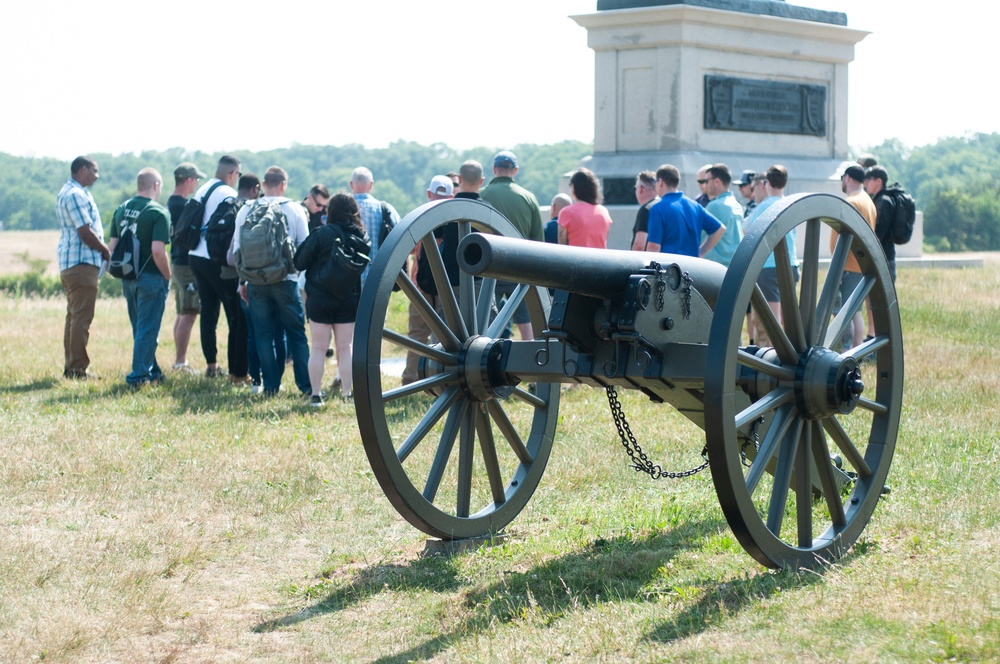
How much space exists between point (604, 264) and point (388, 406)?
499 cm

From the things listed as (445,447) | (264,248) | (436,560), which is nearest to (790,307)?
(445,447)

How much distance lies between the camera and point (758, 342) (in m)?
10.6

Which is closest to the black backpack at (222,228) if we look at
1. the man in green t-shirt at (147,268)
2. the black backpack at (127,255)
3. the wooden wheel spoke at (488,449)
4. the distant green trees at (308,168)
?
the man in green t-shirt at (147,268)

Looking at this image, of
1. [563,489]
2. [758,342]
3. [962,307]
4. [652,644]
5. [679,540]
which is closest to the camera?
[652,644]

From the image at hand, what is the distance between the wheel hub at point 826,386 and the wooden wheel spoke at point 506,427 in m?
1.51

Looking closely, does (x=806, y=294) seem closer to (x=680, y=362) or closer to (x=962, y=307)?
(x=680, y=362)

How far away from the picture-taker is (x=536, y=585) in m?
5.09

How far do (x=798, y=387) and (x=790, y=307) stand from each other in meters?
0.32

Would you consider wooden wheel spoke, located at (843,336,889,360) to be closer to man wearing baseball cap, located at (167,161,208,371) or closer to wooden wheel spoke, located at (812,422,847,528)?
wooden wheel spoke, located at (812,422,847,528)

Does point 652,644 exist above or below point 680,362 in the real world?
below

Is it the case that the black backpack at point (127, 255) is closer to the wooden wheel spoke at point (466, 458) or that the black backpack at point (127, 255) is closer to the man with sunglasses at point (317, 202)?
the man with sunglasses at point (317, 202)

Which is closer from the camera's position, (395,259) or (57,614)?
(57,614)

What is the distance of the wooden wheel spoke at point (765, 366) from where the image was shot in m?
4.64

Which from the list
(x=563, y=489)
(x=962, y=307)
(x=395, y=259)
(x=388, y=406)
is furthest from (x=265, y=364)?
(x=962, y=307)
